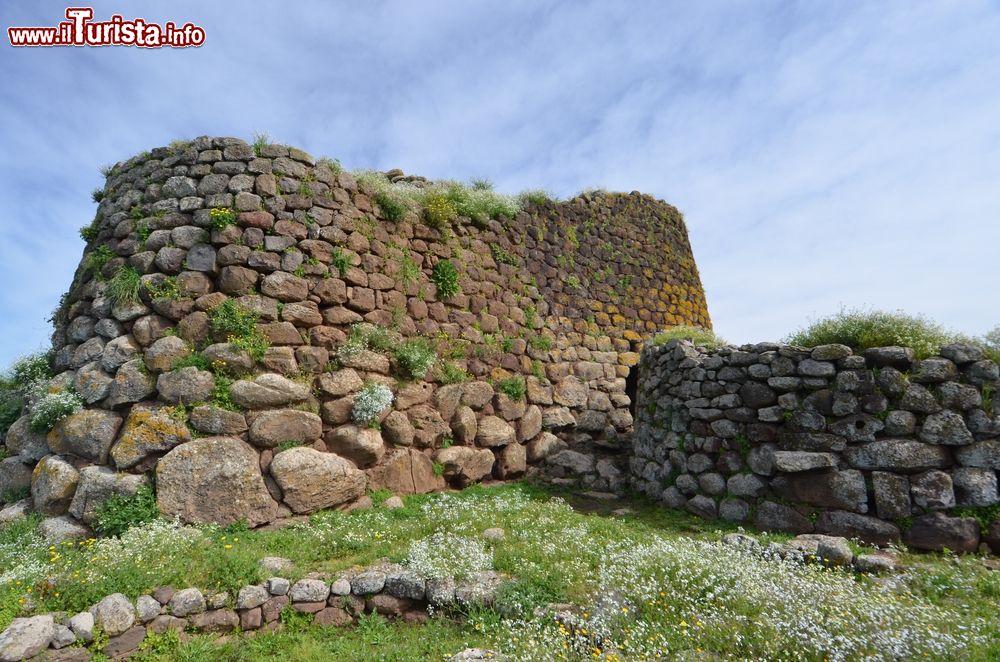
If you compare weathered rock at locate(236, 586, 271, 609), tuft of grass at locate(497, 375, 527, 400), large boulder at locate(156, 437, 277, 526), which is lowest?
weathered rock at locate(236, 586, 271, 609)

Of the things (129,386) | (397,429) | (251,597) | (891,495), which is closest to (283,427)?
(397,429)

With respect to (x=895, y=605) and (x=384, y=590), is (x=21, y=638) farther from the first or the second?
(x=895, y=605)

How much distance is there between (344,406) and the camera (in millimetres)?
7344

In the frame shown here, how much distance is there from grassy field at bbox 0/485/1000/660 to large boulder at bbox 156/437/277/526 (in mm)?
284

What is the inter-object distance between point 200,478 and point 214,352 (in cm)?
158

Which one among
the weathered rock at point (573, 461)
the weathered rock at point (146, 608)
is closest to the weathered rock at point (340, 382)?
the weathered rock at point (146, 608)

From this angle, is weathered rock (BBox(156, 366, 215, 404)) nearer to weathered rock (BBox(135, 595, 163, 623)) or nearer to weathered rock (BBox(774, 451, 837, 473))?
weathered rock (BBox(135, 595, 163, 623))

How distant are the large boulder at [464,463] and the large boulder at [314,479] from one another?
147 centimetres

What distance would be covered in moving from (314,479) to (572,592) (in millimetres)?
3598

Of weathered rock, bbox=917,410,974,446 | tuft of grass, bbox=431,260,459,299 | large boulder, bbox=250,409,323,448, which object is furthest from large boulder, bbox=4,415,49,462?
weathered rock, bbox=917,410,974,446

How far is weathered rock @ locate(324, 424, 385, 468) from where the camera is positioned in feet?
23.5

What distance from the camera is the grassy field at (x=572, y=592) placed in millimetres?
3893

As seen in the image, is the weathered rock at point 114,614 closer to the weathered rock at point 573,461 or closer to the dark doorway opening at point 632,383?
the weathered rock at point 573,461

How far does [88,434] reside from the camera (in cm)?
629
